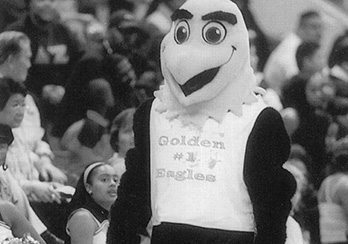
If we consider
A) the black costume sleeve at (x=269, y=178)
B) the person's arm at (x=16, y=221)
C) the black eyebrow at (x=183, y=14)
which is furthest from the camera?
the person's arm at (x=16, y=221)

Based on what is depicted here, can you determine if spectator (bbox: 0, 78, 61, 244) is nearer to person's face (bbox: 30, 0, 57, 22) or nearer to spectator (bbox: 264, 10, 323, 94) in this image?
person's face (bbox: 30, 0, 57, 22)

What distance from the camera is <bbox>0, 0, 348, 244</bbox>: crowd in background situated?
8.80ft

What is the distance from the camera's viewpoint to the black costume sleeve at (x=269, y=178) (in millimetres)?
1988

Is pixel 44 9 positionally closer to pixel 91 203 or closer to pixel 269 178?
pixel 91 203

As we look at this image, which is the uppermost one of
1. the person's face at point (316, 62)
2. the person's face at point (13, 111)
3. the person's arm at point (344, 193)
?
the person's face at point (316, 62)

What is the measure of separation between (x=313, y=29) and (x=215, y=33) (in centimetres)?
73

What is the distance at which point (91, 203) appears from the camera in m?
2.69

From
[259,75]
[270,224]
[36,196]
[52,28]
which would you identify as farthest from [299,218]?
[52,28]

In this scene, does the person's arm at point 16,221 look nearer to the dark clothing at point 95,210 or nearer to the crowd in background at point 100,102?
the crowd in background at point 100,102

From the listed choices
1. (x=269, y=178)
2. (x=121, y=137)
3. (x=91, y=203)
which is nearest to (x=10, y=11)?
(x=121, y=137)

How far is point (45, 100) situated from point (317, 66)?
0.94 meters

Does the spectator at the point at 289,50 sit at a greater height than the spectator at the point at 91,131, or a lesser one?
greater

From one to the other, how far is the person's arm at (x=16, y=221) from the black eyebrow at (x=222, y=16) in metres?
1.04

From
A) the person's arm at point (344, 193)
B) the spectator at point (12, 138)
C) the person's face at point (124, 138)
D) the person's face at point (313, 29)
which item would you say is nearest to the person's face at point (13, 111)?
the spectator at point (12, 138)
